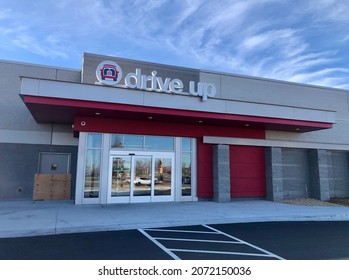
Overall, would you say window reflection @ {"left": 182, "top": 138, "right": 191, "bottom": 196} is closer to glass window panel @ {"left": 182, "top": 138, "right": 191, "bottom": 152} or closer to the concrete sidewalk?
glass window panel @ {"left": 182, "top": 138, "right": 191, "bottom": 152}

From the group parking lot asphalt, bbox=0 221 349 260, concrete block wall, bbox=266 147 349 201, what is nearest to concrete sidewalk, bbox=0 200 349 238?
parking lot asphalt, bbox=0 221 349 260

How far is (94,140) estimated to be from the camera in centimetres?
1461

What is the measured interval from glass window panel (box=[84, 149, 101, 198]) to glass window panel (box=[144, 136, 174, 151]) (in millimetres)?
2635

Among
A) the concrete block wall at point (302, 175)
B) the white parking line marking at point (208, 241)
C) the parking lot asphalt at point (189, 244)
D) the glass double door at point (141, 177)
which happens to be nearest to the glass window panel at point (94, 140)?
the glass double door at point (141, 177)

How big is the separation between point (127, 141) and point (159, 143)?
178cm

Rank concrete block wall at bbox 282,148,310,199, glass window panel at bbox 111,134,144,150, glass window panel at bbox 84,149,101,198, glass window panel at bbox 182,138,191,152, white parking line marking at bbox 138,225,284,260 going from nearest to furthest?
white parking line marking at bbox 138,225,284,260
glass window panel at bbox 84,149,101,198
glass window panel at bbox 111,134,144,150
glass window panel at bbox 182,138,191,152
concrete block wall at bbox 282,148,310,199

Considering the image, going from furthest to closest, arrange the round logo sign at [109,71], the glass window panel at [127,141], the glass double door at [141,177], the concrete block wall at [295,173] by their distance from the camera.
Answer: the concrete block wall at [295,173] → the glass window panel at [127,141] → the glass double door at [141,177] → the round logo sign at [109,71]

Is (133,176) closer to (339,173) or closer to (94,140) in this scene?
(94,140)

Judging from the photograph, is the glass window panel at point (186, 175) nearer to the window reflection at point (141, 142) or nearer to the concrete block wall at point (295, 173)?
the window reflection at point (141, 142)

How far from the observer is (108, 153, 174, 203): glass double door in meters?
14.7

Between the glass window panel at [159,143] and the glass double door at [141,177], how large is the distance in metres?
0.35

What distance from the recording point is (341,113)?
20.5 m

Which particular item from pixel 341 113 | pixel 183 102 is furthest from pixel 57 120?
pixel 341 113

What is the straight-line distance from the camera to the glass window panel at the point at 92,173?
46.5 ft
